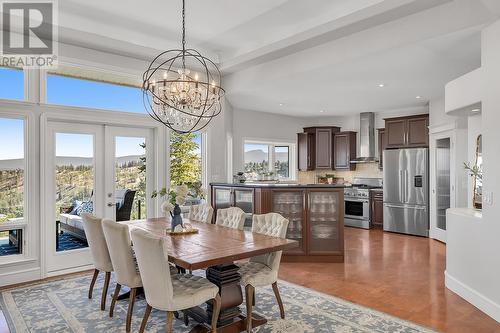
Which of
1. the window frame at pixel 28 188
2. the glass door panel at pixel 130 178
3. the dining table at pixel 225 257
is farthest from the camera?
the glass door panel at pixel 130 178

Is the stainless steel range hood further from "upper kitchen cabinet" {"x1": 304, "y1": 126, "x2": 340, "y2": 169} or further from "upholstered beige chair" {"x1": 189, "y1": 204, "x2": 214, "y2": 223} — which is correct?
"upholstered beige chair" {"x1": 189, "y1": 204, "x2": 214, "y2": 223}

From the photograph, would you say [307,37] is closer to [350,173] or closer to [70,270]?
[70,270]

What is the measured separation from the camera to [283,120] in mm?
9023

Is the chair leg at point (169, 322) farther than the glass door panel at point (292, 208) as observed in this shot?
No

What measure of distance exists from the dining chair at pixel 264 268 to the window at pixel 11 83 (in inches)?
134

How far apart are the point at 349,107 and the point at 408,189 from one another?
221 cm

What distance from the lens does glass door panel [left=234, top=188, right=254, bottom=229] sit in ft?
18.5

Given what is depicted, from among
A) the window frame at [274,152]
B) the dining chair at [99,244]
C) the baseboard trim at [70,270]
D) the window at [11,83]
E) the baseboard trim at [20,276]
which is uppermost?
the window at [11,83]

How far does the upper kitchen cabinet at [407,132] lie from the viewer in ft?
23.8

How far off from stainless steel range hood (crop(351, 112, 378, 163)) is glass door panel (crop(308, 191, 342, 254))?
355cm

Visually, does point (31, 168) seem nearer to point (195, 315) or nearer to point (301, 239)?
point (195, 315)

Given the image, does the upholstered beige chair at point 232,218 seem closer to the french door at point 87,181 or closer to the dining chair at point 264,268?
the dining chair at point 264,268

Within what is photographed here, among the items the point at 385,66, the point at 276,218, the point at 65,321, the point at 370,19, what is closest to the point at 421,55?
the point at 385,66

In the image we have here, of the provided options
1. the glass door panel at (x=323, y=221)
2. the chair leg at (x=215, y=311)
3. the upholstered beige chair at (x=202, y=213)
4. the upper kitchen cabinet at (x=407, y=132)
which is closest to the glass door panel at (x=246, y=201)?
the glass door panel at (x=323, y=221)
